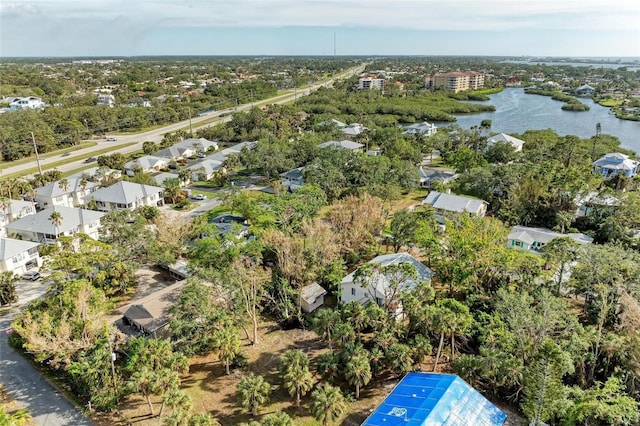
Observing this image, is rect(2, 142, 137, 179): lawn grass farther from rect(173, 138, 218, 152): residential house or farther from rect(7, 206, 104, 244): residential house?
rect(7, 206, 104, 244): residential house

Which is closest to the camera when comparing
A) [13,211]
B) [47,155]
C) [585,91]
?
[13,211]

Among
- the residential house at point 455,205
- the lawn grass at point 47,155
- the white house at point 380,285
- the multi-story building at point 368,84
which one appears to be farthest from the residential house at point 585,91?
the lawn grass at point 47,155

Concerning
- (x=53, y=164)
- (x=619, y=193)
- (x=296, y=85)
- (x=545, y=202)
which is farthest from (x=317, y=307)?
(x=296, y=85)

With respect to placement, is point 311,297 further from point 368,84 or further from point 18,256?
point 368,84

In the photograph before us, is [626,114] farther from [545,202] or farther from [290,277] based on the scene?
[290,277]

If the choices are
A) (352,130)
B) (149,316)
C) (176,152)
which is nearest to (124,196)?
(176,152)

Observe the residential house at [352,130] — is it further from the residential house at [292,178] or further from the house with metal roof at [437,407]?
the house with metal roof at [437,407]
